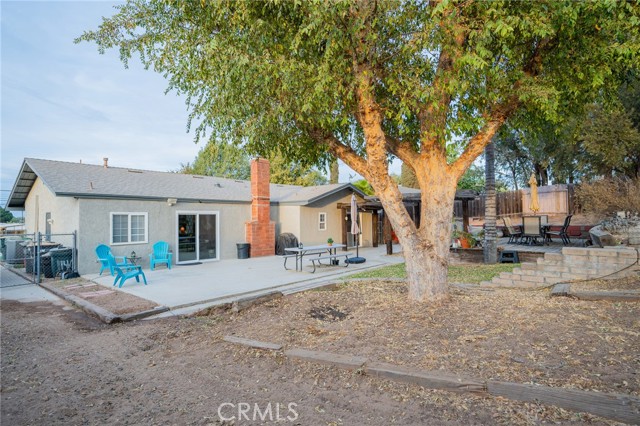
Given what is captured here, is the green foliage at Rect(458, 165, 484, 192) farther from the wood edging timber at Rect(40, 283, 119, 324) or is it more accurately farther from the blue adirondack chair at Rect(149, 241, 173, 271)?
the wood edging timber at Rect(40, 283, 119, 324)

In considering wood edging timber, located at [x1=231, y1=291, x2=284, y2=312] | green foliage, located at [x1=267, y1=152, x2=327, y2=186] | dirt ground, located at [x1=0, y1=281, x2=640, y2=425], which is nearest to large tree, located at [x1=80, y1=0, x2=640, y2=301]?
dirt ground, located at [x1=0, y1=281, x2=640, y2=425]

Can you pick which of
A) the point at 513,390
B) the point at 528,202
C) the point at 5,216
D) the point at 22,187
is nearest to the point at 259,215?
the point at 22,187

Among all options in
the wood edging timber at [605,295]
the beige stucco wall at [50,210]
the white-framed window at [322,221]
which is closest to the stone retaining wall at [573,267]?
the wood edging timber at [605,295]

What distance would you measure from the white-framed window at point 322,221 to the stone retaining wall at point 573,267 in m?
11.4

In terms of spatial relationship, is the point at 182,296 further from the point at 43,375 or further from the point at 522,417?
the point at 522,417

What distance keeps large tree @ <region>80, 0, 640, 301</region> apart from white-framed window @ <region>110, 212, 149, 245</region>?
8130 millimetres

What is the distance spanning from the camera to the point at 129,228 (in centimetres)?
1261

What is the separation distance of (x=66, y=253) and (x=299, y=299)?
31.4ft

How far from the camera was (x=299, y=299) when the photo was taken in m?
6.08

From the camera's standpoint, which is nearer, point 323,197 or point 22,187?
point 22,187

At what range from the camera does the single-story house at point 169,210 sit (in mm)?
11820
